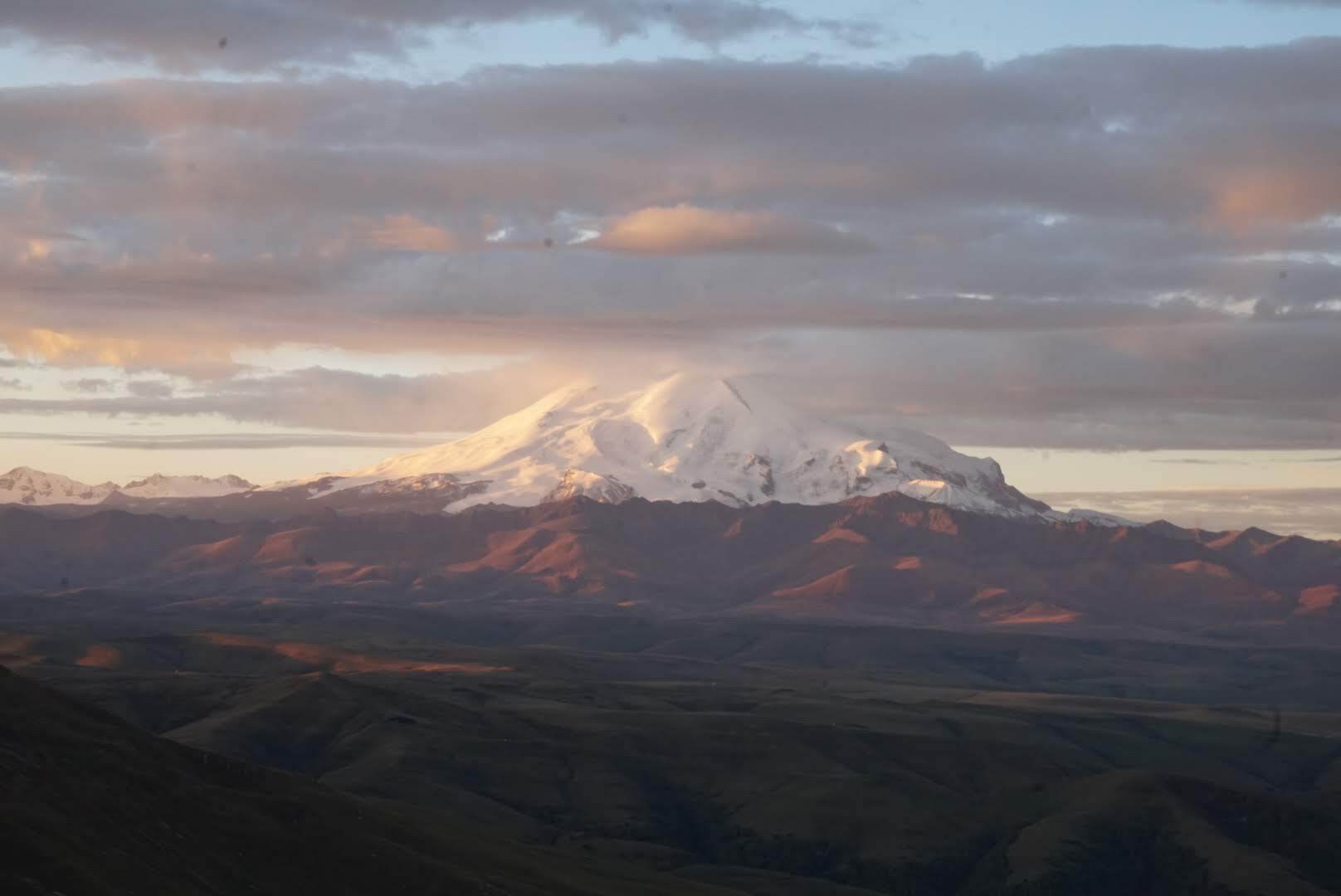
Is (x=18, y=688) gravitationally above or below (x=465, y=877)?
above

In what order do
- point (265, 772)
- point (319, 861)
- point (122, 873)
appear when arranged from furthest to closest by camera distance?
point (265, 772), point (319, 861), point (122, 873)

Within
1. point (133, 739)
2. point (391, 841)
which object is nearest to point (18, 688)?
point (133, 739)

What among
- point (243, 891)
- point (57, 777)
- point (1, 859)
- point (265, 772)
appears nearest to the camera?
point (1, 859)

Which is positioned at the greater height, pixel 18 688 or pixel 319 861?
pixel 18 688

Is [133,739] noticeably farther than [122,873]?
Yes

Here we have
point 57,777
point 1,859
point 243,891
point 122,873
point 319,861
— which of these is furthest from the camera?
point 319,861

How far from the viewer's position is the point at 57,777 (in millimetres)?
154500

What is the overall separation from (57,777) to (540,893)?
48.2 metres

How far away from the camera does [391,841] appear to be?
184m

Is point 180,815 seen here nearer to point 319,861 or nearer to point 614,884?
point 319,861

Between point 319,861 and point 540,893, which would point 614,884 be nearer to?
point 540,893

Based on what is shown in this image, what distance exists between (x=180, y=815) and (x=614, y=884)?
54508mm

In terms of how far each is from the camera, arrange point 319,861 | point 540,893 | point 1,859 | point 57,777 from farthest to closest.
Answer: point 540,893
point 319,861
point 57,777
point 1,859

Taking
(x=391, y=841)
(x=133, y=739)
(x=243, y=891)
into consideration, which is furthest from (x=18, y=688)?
(x=243, y=891)
